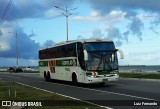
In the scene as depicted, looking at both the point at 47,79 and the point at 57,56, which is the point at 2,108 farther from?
the point at 47,79

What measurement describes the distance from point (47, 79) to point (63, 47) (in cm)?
717

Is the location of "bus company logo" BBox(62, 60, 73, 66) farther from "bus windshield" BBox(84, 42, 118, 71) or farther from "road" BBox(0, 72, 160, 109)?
"bus windshield" BBox(84, 42, 118, 71)

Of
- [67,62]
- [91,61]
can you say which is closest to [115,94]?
[91,61]

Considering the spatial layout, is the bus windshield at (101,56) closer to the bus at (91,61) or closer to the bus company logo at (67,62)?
the bus at (91,61)

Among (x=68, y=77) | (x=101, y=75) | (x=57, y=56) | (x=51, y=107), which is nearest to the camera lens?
(x=51, y=107)

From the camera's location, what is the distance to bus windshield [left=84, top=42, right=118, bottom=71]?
1122 inches

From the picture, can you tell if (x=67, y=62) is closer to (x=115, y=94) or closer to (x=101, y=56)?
(x=101, y=56)

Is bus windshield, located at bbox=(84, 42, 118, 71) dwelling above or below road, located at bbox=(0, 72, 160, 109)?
above

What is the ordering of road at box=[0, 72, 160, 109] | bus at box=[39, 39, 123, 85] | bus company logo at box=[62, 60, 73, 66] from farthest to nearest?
bus company logo at box=[62, 60, 73, 66]
bus at box=[39, 39, 123, 85]
road at box=[0, 72, 160, 109]

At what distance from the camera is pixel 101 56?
2856 centimetres

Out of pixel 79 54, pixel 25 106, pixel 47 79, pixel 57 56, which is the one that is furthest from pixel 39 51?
pixel 25 106

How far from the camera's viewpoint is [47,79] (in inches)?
1570

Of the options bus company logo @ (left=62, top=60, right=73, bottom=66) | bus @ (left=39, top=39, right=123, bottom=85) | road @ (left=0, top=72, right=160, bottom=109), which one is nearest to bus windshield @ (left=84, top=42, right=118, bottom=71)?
bus @ (left=39, top=39, right=123, bottom=85)

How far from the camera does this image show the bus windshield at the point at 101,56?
93.5 ft
